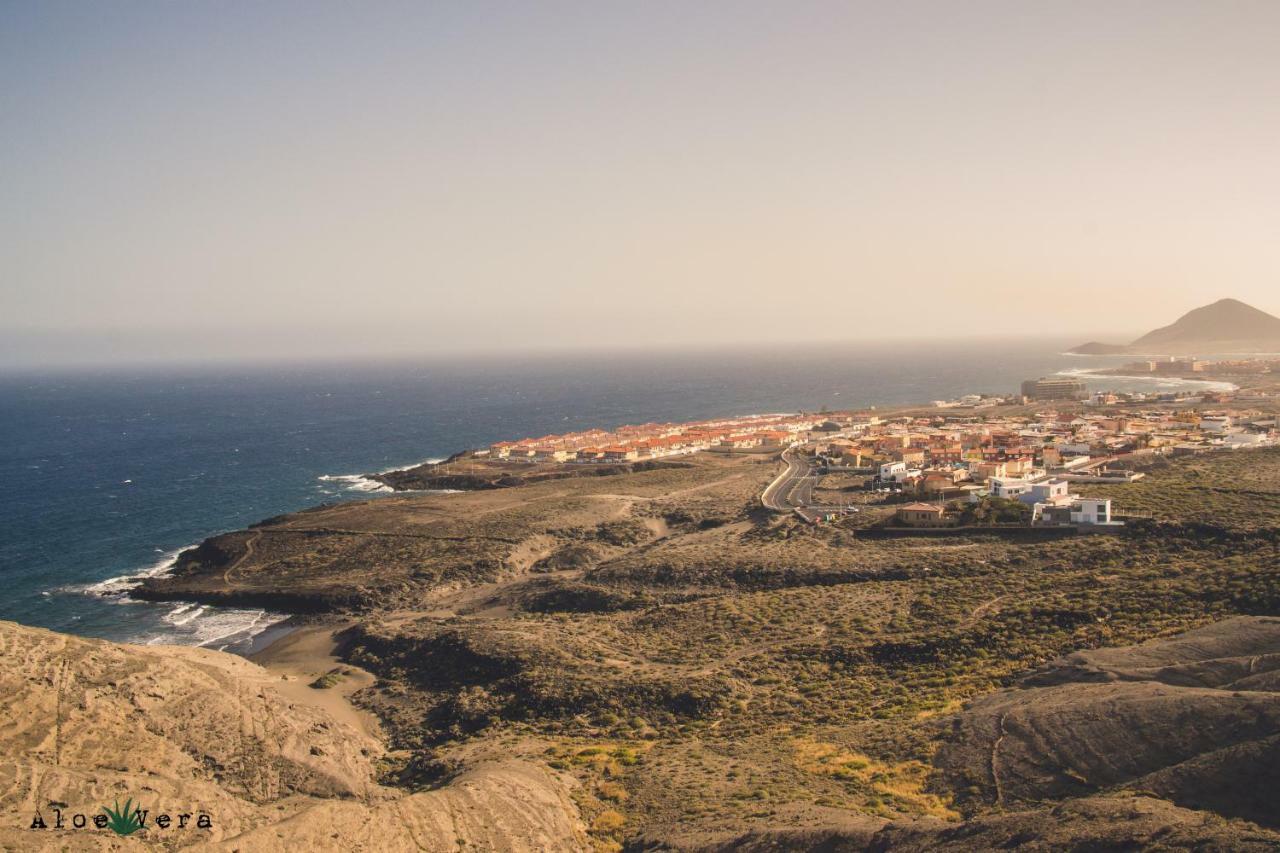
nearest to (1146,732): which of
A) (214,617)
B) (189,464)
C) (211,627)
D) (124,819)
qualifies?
(124,819)

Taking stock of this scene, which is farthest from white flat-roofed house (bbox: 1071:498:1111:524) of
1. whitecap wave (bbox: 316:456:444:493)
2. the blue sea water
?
whitecap wave (bbox: 316:456:444:493)

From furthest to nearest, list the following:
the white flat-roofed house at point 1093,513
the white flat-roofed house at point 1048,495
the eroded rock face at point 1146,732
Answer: the white flat-roofed house at point 1048,495, the white flat-roofed house at point 1093,513, the eroded rock face at point 1146,732

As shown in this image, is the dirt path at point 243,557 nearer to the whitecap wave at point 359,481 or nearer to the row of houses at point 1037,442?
the whitecap wave at point 359,481

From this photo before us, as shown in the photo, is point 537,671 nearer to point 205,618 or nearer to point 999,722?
point 999,722

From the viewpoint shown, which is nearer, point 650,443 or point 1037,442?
point 1037,442

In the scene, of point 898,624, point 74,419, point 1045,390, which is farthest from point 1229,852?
point 74,419

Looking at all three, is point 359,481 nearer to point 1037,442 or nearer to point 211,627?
point 211,627

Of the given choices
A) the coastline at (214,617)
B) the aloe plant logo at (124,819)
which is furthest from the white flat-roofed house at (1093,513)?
the aloe plant logo at (124,819)
